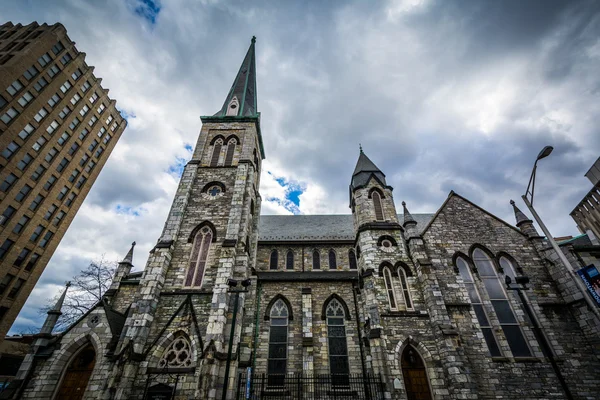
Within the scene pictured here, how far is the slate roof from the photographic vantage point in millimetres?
21422

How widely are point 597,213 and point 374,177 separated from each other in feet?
76.3

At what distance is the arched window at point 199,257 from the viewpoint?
14.0 meters

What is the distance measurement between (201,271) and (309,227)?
11481mm

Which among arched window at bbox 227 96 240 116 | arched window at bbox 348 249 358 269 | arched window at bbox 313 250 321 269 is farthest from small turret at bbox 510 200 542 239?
arched window at bbox 227 96 240 116

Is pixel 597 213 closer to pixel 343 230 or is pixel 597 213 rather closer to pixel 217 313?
pixel 343 230

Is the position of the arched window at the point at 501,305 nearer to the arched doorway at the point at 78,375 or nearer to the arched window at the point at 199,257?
the arched window at the point at 199,257

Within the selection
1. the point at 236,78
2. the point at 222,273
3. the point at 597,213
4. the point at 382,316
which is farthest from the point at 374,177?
the point at 597,213

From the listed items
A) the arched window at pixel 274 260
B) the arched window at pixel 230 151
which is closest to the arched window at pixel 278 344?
the arched window at pixel 274 260

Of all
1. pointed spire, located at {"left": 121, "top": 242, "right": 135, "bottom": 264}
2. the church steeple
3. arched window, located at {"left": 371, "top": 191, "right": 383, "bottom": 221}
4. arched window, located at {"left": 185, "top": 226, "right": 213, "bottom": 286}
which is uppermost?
the church steeple

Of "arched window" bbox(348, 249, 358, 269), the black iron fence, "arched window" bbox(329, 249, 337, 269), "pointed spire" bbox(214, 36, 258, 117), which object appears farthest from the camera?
"pointed spire" bbox(214, 36, 258, 117)

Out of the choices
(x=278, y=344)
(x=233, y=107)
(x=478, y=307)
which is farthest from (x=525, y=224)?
(x=233, y=107)

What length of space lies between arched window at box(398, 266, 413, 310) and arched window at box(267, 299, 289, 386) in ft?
23.3

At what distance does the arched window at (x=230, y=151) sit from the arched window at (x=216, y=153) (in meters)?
0.65

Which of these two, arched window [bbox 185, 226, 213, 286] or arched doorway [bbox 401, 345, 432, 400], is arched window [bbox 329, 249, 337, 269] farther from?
arched window [bbox 185, 226, 213, 286]
